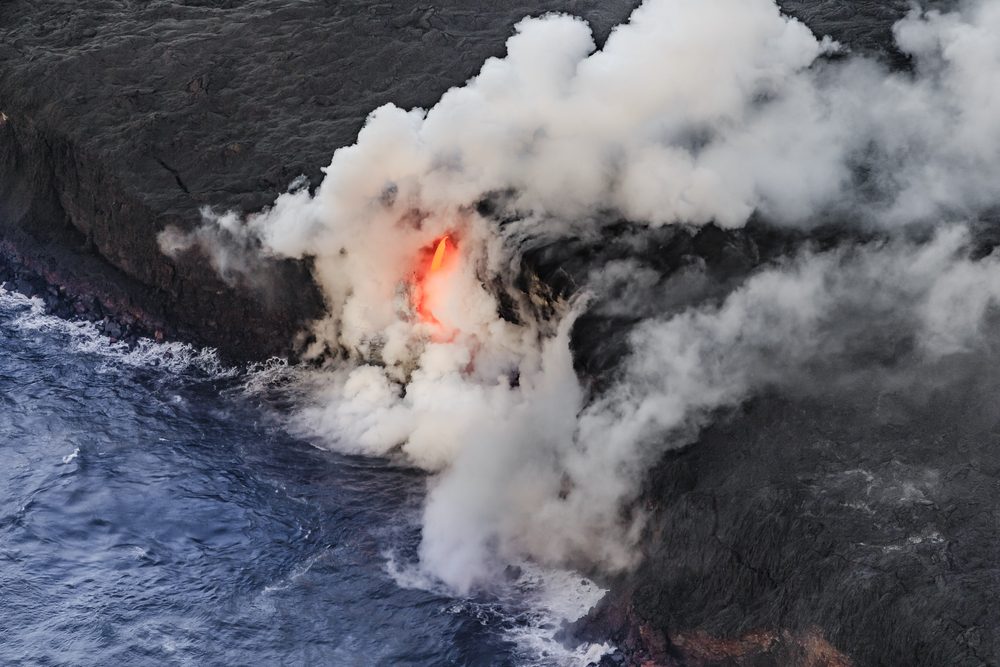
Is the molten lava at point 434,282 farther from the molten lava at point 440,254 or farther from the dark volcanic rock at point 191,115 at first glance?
the dark volcanic rock at point 191,115

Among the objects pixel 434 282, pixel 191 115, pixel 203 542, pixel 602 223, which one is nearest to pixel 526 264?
pixel 602 223

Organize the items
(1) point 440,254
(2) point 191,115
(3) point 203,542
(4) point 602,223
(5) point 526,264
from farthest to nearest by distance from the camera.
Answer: (2) point 191,115, (1) point 440,254, (4) point 602,223, (5) point 526,264, (3) point 203,542

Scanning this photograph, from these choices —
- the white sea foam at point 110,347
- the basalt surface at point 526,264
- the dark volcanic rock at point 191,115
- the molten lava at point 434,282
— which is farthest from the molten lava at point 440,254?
the white sea foam at point 110,347

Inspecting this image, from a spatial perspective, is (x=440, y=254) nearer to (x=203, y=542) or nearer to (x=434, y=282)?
(x=434, y=282)

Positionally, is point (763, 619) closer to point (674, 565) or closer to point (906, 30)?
point (674, 565)

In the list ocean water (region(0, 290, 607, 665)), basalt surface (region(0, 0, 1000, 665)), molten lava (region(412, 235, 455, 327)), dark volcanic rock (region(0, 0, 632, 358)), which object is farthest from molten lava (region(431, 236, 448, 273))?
ocean water (region(0, 290, 607, 665))

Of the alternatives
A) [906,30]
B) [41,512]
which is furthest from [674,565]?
[906,30]

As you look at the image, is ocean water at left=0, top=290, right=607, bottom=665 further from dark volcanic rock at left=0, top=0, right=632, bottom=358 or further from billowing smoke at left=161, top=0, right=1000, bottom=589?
dark volcanic rock at left=0, top=0, right=632, bottom=358
